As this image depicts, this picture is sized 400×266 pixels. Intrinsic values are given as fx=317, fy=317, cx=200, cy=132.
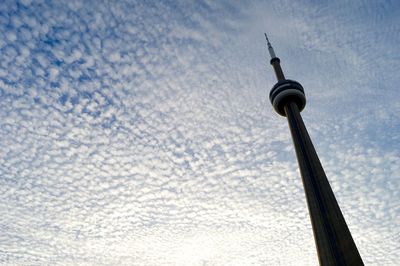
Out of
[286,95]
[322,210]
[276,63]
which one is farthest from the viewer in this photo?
[276,63]

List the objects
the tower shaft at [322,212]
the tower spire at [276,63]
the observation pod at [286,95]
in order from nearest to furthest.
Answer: the tower shaft at [322,212] < the observation pod at [286,95] < the tower spire at [276,63]

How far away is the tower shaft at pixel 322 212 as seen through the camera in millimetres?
33031

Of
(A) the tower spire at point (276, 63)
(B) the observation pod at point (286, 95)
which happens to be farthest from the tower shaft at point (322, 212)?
(A) the tower spire at point (276, 63)

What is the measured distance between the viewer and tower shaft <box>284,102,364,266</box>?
108ft

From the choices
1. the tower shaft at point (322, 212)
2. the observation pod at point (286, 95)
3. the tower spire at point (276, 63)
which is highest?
the tower spire at point (276, 63)

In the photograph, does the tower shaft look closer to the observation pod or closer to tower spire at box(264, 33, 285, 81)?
the observation pod

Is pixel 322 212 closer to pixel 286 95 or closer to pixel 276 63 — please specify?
pixel 286 95

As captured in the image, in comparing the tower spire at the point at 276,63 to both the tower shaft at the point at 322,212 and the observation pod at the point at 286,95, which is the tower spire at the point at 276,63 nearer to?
the observation pod at the point at 286,95

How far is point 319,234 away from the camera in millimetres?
35438

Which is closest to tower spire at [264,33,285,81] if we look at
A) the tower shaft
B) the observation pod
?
the observation pod

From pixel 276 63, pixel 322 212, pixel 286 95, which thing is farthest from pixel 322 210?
pixel 276 63

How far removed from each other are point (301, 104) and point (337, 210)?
22081mm

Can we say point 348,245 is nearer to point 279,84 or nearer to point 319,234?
point 319,234

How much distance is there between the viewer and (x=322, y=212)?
1444 inches
